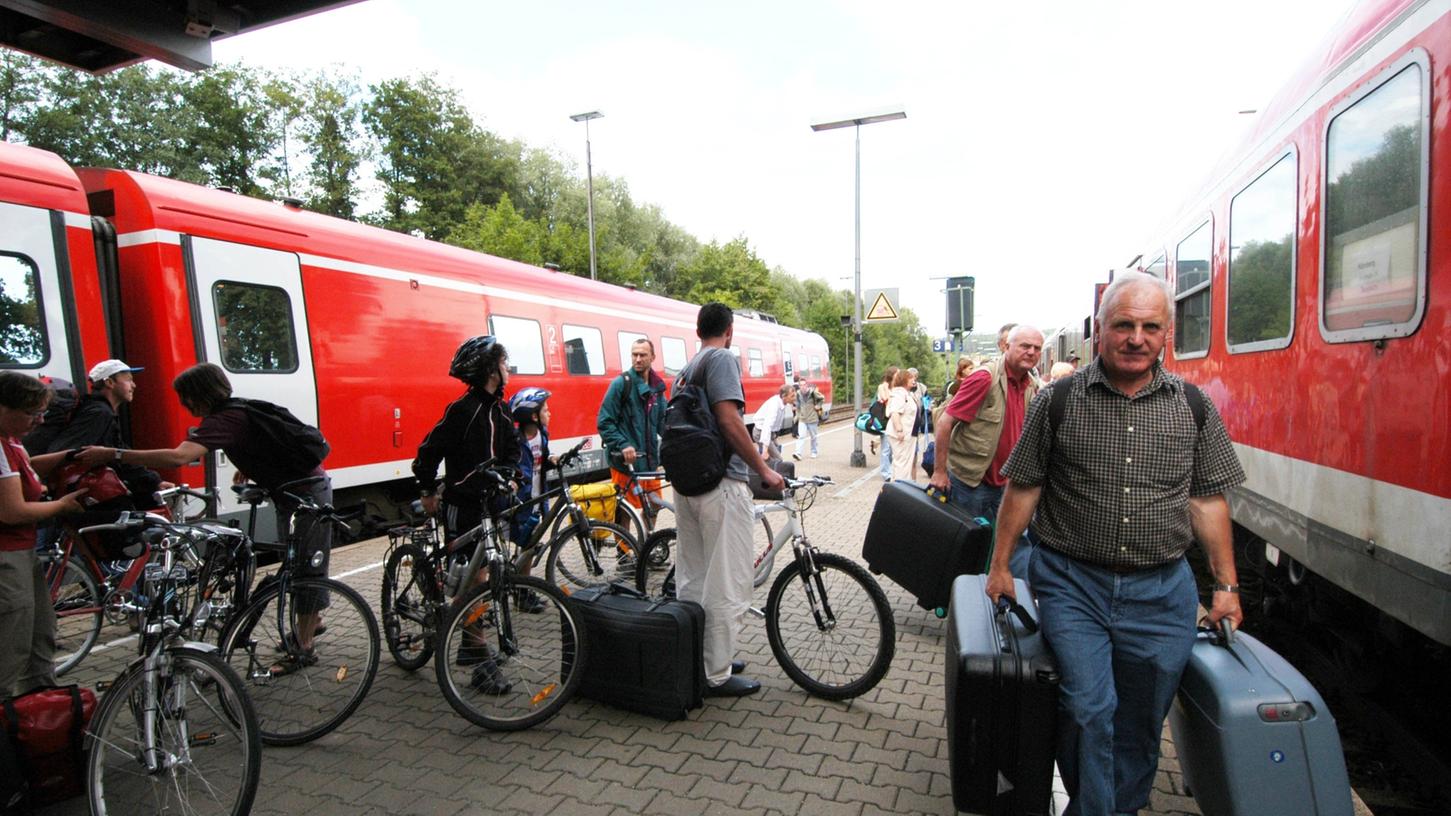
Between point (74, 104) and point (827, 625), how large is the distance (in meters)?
38.3

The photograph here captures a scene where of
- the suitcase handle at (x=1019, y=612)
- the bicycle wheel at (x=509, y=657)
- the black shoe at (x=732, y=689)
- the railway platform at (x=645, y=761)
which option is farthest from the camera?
the black shoe at (x=732, y=689)

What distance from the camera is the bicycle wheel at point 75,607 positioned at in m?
4.81

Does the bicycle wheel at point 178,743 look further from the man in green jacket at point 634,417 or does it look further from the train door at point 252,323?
the train door at point 252,323

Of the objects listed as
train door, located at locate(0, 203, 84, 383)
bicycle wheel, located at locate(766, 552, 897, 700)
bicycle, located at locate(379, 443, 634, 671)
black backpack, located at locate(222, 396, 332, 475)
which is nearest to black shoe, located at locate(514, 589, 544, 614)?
bicycle, located at locate(379, 443, 634, 671)

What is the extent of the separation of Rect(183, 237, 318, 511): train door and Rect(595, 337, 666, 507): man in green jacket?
3114 millimetres

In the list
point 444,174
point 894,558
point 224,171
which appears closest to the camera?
point 894,558

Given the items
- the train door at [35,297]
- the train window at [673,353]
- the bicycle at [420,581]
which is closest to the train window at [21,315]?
the train door at [35,297]

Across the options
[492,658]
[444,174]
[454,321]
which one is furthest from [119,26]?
[444,174]

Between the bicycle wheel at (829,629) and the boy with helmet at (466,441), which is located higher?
the boy with helmet at (466,441)

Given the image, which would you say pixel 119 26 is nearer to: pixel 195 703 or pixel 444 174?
pixel 195 703

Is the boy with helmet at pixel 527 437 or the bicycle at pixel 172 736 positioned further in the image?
the boy with helmet at pixel 527 437

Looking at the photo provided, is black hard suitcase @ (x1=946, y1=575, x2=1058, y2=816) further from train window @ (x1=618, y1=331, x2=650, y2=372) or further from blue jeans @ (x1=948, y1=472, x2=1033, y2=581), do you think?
train window @ (x1=618, y1=331, x2=650, y2=372)

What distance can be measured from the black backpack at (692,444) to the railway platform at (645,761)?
1168 millimetres

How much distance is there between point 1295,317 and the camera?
3982 millimetres
